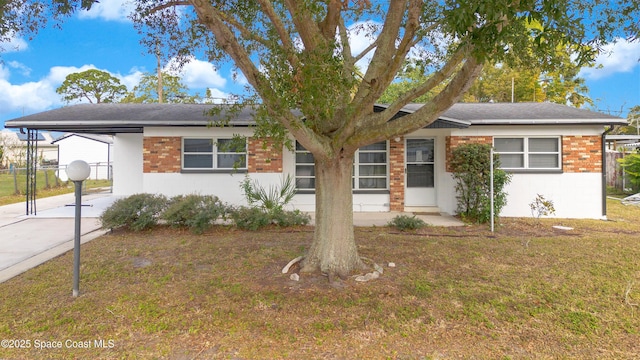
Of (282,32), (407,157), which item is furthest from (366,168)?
(282,32)

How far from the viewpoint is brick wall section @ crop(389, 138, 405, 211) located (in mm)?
10344

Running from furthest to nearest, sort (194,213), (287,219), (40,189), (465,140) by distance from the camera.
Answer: (40,189)
(465,140)
(287,219)
(194,213)

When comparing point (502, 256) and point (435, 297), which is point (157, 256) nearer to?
point (435, 297)

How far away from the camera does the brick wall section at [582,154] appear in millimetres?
9617

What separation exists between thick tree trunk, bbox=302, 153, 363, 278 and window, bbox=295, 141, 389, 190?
588 centimetres

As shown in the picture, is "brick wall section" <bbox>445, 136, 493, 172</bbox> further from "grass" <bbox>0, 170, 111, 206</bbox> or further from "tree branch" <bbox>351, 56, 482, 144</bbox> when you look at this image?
"grass" <bbox>0, 170, 111, 206</bbox>

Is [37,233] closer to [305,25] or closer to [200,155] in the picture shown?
[200,155]

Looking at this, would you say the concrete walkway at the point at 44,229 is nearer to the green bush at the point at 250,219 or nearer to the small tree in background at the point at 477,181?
the small tree in background at the point at 477,181

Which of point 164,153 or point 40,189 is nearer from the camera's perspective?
point 164,153

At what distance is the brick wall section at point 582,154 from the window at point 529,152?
0.60ft

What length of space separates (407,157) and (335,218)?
21.7ft

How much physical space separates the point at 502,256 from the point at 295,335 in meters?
4.10

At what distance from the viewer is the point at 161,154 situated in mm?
10234

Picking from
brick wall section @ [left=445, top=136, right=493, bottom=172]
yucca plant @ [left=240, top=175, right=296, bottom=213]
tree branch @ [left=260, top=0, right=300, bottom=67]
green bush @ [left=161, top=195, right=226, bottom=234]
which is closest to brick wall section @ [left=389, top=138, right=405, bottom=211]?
brick wall section @ [left=445, top=136, right=493, bottom=172]
